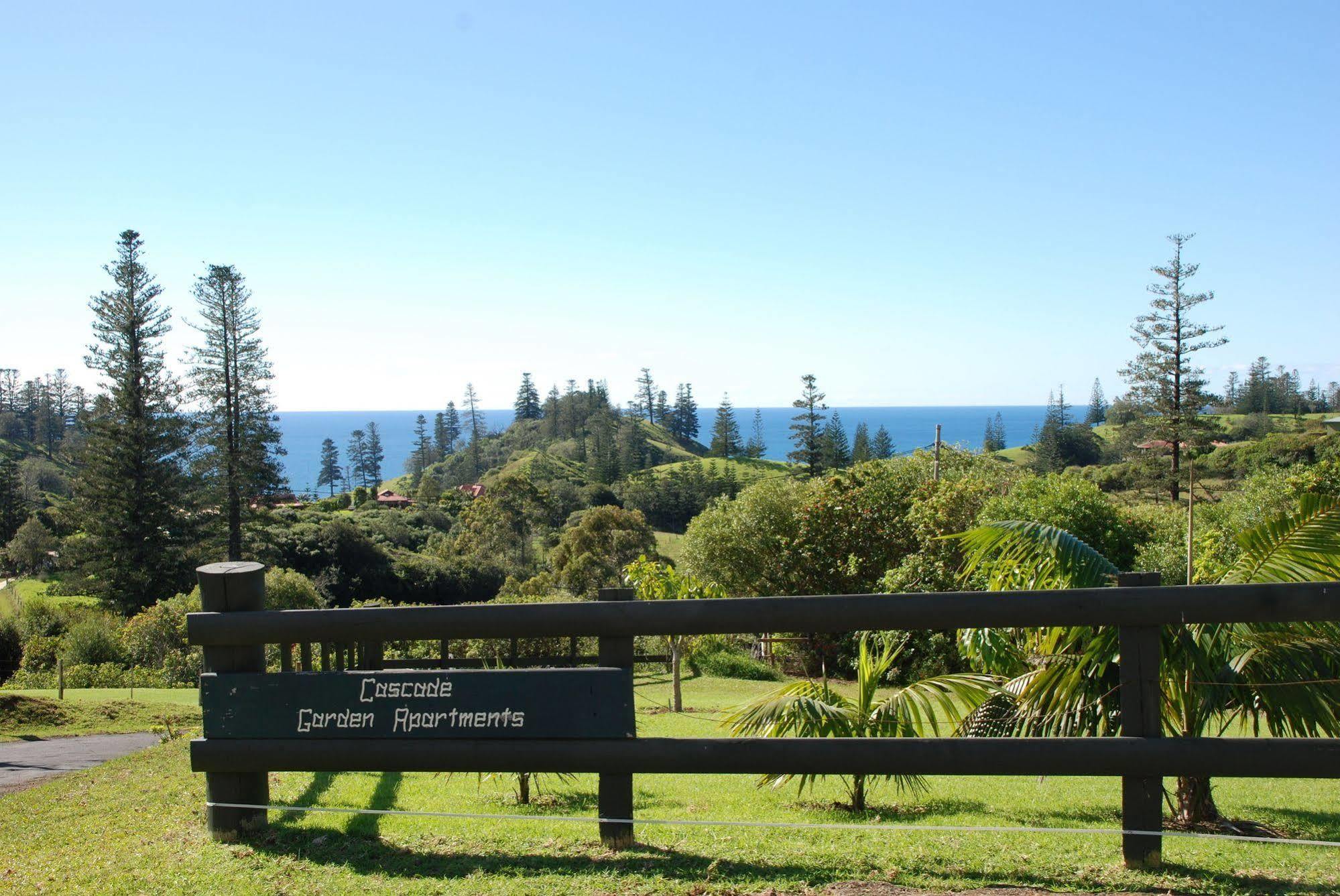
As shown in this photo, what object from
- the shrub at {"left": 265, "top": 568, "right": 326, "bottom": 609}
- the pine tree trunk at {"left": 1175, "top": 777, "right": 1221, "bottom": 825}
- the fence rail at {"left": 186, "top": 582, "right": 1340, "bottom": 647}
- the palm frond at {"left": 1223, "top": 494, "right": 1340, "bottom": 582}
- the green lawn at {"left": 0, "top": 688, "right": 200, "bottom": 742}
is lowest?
the shrub at {"left": 265, "top": 568, "right": 326, "bottom": 609}

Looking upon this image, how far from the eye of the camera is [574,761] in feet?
13.8

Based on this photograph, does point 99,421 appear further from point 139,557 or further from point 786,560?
point 786,560

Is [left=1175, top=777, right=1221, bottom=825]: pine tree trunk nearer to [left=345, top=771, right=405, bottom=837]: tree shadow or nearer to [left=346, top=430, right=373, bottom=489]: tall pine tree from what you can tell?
[left=345, top=771, right=405, bottom=837]: tree shadow

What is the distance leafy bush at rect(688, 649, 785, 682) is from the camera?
26.4m

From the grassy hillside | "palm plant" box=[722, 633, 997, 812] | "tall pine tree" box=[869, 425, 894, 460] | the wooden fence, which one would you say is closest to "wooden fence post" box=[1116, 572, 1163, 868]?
the wooden fence

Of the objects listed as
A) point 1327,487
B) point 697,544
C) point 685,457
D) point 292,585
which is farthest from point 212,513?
point 685,457

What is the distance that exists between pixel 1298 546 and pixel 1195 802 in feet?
4.46

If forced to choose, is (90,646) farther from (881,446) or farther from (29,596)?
(881,446)

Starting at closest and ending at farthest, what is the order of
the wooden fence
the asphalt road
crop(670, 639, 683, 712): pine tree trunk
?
the wooden fence
the asphalt road
crop(670, 639, 683, 712): pine tree trunk

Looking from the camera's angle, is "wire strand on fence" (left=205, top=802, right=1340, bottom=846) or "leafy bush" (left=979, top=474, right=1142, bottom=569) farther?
"leafy bush" (left=979, top=474, right=1142, bottom=569)

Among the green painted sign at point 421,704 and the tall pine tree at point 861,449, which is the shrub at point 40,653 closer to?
the green painted sign at point 421,704

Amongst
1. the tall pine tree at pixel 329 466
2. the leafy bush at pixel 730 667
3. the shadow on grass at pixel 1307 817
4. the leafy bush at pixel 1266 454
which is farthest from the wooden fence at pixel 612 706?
the tall pine tree at pixel 329 466

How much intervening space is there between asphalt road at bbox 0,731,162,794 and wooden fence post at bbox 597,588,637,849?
4719 mm

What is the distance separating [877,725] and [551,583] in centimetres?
4113
